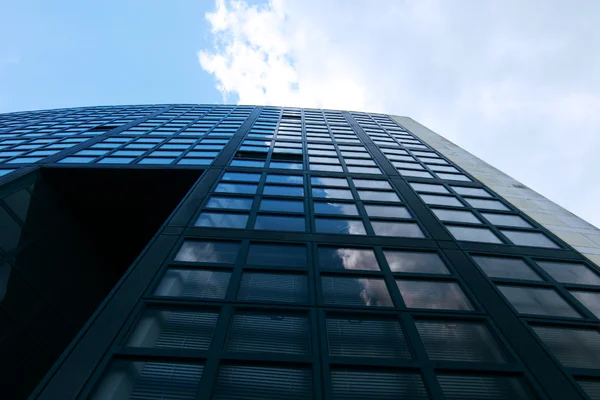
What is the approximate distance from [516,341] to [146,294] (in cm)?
743

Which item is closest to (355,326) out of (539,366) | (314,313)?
(314,313)

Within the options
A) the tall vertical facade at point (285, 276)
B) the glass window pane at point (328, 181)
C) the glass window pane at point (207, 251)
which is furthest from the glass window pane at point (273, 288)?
the glass window pane at point (328, 181)

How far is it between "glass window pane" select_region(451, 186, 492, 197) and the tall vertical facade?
136mm

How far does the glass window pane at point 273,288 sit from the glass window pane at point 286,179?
662 cm

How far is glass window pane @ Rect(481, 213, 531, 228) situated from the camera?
11.9m

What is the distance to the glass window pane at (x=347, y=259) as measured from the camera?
851 centimetres

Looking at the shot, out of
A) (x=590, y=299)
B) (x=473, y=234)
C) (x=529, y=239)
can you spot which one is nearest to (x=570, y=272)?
(x=590, y=299)

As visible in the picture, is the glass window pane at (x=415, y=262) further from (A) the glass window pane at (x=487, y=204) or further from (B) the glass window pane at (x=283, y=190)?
(A) the glass window pane at (x=487, y=204)

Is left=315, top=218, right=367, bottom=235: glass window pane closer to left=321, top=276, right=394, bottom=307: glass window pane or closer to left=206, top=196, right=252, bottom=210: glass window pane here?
left=321, top=276, right=394, bottom=307: glass window pane

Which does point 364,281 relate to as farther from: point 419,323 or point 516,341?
point 516,341

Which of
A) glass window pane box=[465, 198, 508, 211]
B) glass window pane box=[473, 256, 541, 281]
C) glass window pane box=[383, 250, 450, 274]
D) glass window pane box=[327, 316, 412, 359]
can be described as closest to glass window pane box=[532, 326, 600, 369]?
glass window pane box=[473, 256, 541, 281]

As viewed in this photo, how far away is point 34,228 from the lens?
1273cm

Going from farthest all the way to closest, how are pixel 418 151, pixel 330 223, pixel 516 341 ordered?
pixel 418 151 < pixel 330 223 < pixel 516 341

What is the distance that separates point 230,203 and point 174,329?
602 cm
